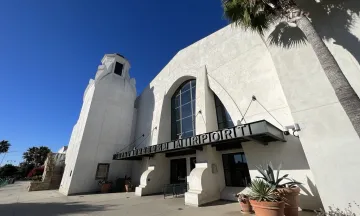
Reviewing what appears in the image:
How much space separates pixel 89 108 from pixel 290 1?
679 inches

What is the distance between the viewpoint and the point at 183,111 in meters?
15.2

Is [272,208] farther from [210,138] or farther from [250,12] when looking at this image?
[250,12]

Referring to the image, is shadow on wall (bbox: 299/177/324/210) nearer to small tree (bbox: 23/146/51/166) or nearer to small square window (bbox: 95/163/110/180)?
Result: small square window (bbox: 95/163/110/180)

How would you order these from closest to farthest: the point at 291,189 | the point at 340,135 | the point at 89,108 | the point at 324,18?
the point at 340,135 → the point at 291,189 → the point at 324,18 → the point at 89,108

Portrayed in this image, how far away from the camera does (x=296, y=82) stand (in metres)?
6.54

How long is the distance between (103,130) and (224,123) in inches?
482

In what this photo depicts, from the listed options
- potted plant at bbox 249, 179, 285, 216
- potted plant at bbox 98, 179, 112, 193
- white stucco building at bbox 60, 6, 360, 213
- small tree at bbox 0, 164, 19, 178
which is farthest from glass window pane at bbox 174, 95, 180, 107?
small tree at bbox 0, 164, 19, 178

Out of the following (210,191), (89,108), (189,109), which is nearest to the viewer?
(210,191)

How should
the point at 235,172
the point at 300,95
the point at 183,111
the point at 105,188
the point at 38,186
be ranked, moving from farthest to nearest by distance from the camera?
→ the point at 38,186 → the point at 183,111 → the point at 105,188 → the point at 235,172 → the point at 300,95

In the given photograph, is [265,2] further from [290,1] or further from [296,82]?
[296,82]

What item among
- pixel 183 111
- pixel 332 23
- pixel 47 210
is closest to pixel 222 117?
pixel 183 111

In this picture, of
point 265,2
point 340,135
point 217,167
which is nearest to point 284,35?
point 265,2

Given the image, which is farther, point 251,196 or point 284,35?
point 284,35

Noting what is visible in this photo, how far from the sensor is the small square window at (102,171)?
15009mm
